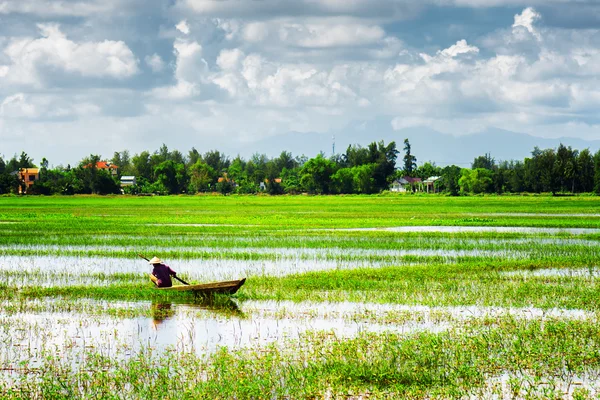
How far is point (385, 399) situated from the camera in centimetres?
1054

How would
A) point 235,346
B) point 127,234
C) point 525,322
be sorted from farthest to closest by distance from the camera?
1. point 127,234
2. point 525,322
3. point 235,346

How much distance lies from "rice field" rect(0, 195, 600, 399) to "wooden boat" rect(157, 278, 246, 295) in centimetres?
24

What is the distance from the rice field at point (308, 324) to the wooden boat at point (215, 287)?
24 centimetres

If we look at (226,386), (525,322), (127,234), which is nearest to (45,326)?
(226,386)

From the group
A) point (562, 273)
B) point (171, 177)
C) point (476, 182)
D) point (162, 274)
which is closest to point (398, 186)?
point (476, 182)

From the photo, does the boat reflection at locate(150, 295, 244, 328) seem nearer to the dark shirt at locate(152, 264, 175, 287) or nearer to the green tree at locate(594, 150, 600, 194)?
the dark shirt at locate(152, 264, 175, 287)

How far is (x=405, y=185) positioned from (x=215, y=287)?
165 meters

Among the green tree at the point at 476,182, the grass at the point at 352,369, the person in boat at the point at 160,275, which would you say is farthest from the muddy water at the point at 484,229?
the green tree at the point at 476,182

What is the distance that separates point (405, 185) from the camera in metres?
182

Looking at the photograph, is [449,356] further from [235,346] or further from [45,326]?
[45,326]

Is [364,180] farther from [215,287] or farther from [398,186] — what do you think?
[215,287]

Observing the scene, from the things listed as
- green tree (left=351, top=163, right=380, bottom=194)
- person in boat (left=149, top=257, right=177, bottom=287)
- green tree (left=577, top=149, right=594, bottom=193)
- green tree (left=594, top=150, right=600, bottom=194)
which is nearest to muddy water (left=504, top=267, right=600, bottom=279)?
person in boat (left=149, top=257, right=177, bottom=287)

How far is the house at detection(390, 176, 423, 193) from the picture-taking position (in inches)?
6936

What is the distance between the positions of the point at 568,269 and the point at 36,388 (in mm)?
18194
